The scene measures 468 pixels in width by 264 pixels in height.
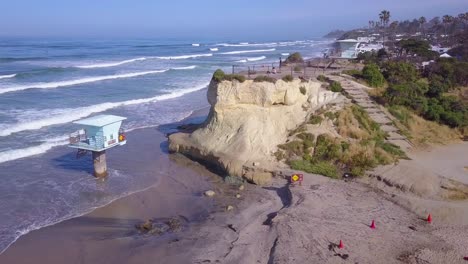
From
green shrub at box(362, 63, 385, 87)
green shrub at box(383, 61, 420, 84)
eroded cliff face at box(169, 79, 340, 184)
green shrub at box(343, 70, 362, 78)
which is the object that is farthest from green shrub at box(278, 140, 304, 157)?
green shrub at box(383, 61, 420, 84)

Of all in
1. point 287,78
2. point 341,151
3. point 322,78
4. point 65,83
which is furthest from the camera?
point 65,83

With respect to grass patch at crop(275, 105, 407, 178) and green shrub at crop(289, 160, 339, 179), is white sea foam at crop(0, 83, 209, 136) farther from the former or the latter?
green shrub at crop(289, 160, 339, 179)

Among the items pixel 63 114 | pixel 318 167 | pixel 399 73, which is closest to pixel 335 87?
pixel 318 167

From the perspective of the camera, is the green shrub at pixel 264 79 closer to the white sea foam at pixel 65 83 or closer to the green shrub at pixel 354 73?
the green shrub at pixel 354 73

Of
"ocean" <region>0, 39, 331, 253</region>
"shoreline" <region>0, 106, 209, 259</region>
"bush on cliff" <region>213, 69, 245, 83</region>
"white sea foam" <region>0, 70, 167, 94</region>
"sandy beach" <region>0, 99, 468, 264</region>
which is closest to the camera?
"sandy beach" <region>0, 99, 468, 264</region>

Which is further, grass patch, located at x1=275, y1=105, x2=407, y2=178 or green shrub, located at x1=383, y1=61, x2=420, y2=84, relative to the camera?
green shrub, located at x1=383, y1=61, x2=420, y2=84

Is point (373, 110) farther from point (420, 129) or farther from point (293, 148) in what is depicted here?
point (293, 148)

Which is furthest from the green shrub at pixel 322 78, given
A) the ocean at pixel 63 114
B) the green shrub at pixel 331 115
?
the ocean at pixel 63 114
